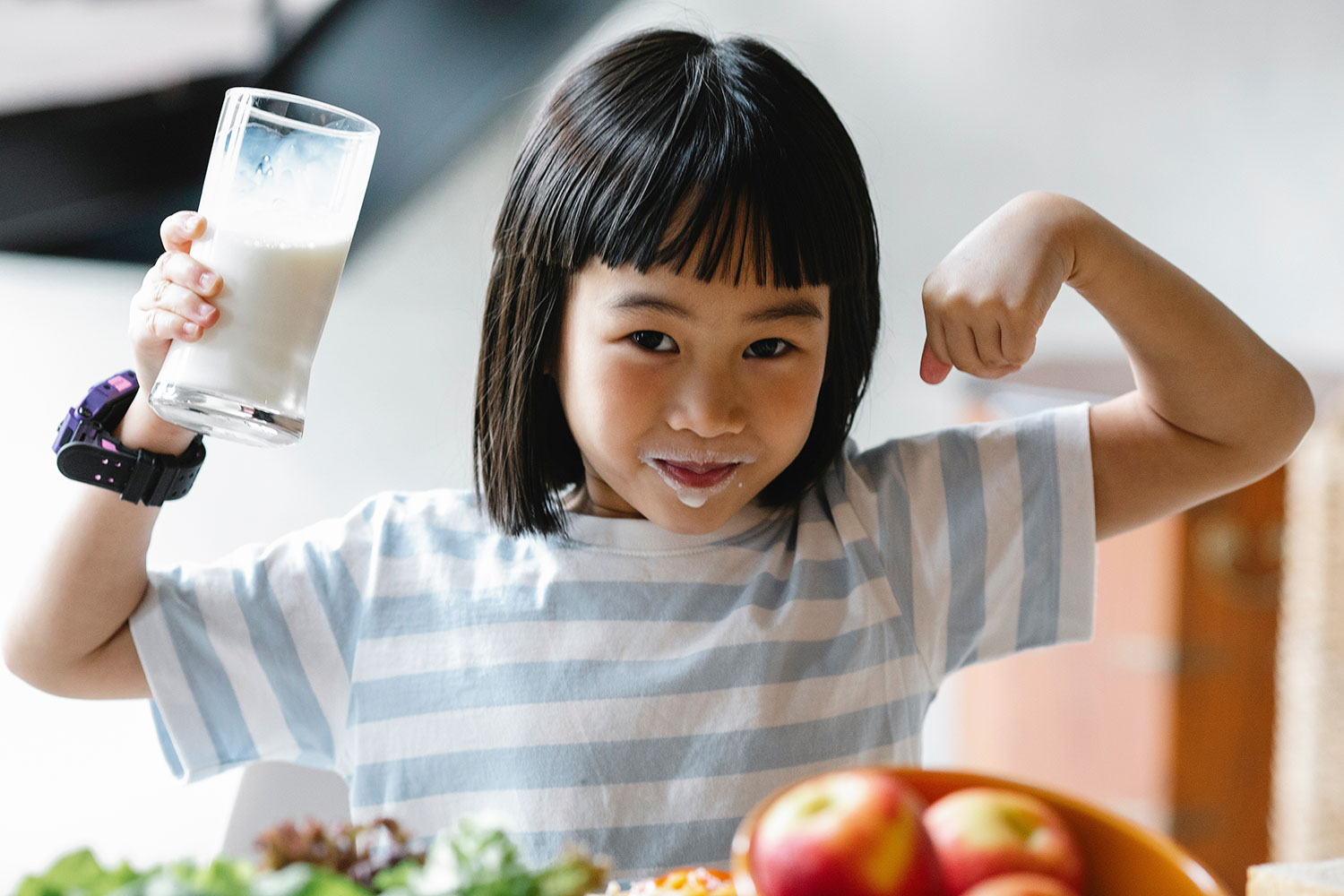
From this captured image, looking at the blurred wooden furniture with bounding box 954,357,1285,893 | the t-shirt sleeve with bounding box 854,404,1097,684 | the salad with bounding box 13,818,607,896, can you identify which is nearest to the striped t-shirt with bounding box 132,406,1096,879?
the t-shirt sleeve with bounding box 854,404,1097,684

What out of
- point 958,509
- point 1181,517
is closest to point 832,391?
point 958,509

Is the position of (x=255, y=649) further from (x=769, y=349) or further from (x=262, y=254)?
(x=769, y=349)

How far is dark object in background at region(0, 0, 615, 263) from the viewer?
4.91 feet

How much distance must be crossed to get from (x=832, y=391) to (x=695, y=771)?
31 centimetres

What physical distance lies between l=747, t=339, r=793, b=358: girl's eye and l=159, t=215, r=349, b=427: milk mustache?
0.30 metres

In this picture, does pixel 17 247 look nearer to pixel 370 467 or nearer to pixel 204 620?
pixel 370 467

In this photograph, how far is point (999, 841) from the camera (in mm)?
386

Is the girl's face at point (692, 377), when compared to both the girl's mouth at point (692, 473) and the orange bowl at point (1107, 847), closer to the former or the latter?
the girl's mouth at point (692, 473)

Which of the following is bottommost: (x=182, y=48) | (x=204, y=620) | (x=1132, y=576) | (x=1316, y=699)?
(x=1316, y=699)

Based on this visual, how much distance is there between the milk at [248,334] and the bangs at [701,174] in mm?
188

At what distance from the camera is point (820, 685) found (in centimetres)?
86

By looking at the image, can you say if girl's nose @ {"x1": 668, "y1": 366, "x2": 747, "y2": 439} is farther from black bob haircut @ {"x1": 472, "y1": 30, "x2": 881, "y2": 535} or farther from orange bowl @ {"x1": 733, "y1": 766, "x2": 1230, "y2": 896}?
orange bowl @ {"x1": 733, "y1": 766, "x2": 1230, "y2": 896}

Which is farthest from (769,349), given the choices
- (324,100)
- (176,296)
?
(324,100)

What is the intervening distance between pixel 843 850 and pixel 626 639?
1.63 feet
